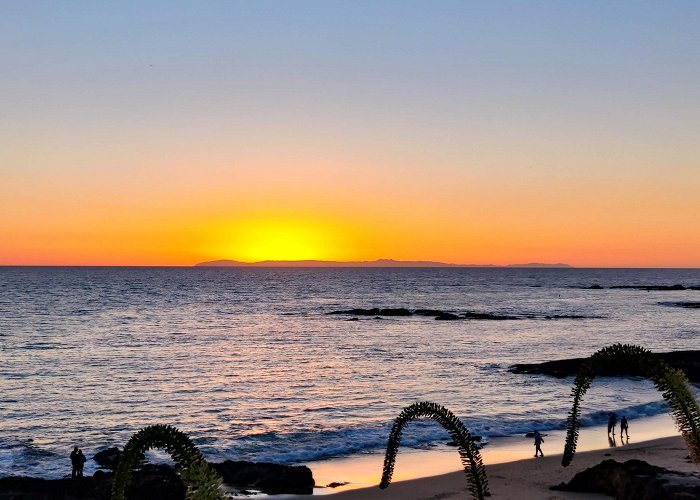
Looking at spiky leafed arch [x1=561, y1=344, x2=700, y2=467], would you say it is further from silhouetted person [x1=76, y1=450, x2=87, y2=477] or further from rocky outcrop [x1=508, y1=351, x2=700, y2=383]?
rocky outcrop [x1=508, y1=351, x2=700, y2=383]

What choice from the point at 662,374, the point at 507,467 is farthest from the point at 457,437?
the point at 507,467

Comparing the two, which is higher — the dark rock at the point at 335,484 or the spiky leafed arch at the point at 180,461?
the spiky leafed arch at the point at 180,461

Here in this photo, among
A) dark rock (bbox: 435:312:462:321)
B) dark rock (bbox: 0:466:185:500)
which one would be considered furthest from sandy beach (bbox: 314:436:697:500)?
dark rock (bbox: 435:312:462:321)

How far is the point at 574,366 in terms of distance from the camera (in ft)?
187

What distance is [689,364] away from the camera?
179ft

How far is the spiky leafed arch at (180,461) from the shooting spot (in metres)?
6.71

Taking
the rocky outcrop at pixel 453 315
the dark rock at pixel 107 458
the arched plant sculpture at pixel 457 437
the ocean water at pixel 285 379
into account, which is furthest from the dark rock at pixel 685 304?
the arched plant sculpture at pixel 457 437

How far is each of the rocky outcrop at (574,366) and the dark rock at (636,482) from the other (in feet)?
103

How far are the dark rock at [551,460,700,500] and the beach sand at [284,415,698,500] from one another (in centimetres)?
45

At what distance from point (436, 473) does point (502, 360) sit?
3903 centimetres

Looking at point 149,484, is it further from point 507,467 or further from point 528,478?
point 507,467

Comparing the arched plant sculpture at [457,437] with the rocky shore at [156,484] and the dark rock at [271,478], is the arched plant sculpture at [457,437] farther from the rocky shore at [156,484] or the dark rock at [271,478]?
the dark rock at [271,478]

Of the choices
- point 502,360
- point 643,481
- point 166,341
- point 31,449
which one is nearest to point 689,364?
point 502,360

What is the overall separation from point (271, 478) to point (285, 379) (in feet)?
98.5
